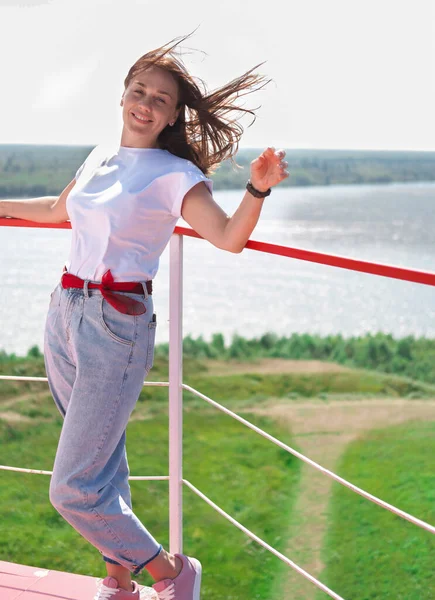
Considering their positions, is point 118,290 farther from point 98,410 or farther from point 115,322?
point 98,410

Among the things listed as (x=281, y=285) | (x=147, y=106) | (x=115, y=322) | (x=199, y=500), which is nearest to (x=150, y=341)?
(x=115, y=322)

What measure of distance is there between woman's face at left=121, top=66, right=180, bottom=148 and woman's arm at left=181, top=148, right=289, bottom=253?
21 centimetres

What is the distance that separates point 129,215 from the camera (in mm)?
1825

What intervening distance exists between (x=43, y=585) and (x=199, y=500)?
12.3 metres

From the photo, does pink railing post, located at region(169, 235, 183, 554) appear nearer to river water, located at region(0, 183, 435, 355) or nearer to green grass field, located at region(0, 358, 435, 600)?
green grass field, located at region(0, 358, 435, 600)

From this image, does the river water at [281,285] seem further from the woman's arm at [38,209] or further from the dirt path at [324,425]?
the woman's arm at [38,209]

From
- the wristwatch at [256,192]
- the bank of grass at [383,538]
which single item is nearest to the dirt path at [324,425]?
the bank of grass at [383,538]

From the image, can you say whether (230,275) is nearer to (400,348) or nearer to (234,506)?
(400,348)

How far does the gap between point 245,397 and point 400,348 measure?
3331 mm

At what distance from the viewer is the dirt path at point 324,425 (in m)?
15.3

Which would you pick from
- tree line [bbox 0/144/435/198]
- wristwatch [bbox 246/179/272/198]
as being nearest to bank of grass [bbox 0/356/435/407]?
tree line [bbox 0/144/435/198]

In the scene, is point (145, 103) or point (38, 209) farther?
point (38, 209)

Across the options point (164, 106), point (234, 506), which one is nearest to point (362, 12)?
point (234, 506)

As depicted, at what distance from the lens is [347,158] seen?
87.6 ft
